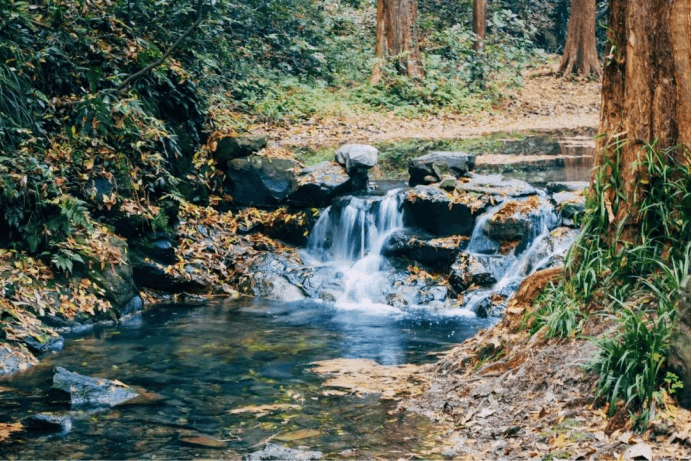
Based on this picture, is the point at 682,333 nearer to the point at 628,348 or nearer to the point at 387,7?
the point at 628,348

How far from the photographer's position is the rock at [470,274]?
37.6 ft

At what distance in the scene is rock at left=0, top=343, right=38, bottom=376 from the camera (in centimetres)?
788

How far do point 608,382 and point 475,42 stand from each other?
21537 mm

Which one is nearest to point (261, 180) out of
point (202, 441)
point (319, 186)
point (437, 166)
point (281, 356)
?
point (319, 186)

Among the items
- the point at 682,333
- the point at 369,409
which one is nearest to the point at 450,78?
the point at 369,409

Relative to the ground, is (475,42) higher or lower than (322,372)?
higher

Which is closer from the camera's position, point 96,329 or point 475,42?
point 96,329

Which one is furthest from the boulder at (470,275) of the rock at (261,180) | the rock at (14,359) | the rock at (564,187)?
the rock at (14,359)

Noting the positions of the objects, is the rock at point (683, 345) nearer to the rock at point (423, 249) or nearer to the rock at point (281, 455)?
the rock at point (281, 455)

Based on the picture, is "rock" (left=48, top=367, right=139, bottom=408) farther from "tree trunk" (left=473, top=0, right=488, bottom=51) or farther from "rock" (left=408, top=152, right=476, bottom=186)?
"tree trunk" (left=473, top=0, right=488, bottom=51)

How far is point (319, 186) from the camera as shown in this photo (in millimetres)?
13078

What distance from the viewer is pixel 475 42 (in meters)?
25.3

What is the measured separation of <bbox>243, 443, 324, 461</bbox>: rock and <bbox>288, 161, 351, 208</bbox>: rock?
25.7ft

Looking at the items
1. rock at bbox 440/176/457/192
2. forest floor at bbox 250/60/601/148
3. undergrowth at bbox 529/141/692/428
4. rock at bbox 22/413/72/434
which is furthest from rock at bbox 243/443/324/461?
forest floor at bbox 250/60/601/148
